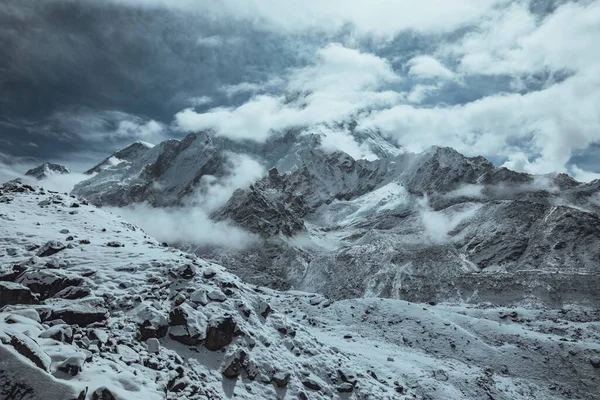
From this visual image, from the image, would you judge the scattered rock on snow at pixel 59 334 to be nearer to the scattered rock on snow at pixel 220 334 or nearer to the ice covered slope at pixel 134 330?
the ice covered slope at pixel 134 330

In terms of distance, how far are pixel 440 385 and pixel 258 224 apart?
14164 cm

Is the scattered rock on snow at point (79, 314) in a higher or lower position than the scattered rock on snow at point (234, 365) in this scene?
higher

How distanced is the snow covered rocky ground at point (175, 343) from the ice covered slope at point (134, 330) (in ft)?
0.18

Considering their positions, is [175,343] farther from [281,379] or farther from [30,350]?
[30,350]

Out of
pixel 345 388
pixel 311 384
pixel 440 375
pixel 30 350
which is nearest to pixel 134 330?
pixel 30 350

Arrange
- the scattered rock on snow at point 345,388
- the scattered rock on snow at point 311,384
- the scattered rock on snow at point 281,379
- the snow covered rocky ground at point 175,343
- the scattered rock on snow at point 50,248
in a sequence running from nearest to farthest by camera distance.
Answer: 1. the snow covered rocky ground at point 175,343
2. the scattered rock on snow at point 281,379
3. the scattered rock on snow at point 311,384
4. the scattered rock on snow at point 345,388
5. the scattered rock on snow at point 50,248

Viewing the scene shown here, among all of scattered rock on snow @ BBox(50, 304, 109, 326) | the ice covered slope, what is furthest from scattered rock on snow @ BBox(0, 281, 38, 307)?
scattered rock on snow @ BBox(50, 304, 109, 326)

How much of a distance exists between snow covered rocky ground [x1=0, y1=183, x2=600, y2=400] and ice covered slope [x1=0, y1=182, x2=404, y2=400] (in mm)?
55

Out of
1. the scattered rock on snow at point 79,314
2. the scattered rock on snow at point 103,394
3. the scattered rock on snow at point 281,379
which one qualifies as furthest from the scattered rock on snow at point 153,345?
the scattered rock on snow at point 281,379

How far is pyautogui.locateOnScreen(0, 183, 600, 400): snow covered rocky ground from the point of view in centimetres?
1262

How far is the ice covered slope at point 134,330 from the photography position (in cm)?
1171

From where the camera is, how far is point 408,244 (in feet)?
401

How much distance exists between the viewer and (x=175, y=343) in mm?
16719

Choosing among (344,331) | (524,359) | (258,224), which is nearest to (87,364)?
(344,331)
